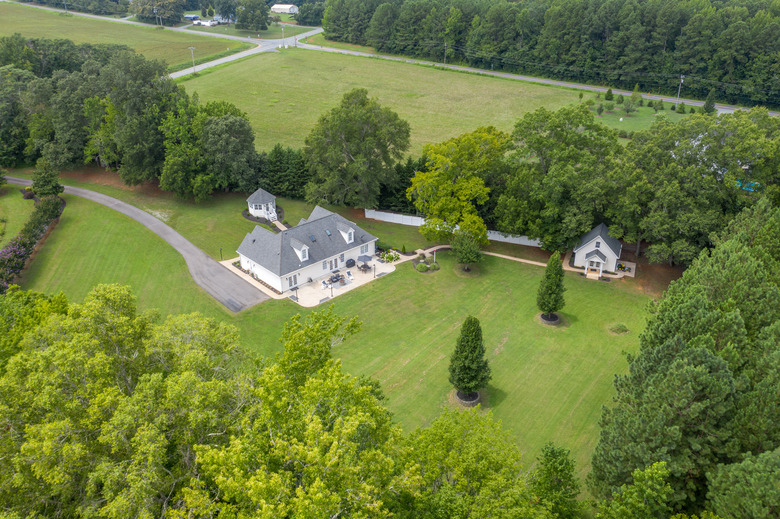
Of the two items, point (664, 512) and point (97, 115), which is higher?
point (97, 115)

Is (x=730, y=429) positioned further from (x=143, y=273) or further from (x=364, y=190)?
(x=143, y=273)

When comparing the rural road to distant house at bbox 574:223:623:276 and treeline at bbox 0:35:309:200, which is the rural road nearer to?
distant house at bbox 574:223:623:276

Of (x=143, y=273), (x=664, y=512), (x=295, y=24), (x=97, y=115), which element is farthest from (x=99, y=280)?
(x=295, y=24)

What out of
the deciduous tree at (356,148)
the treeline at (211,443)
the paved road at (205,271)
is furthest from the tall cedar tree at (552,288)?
the paved road at (205,271)

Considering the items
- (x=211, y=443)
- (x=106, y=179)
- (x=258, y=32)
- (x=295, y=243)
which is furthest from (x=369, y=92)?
(x=211, y=443)

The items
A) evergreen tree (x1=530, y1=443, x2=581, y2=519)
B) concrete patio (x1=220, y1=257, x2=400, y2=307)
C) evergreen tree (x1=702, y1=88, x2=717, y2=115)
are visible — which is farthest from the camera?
evergreen tree (x1=702, y1=88, x2=717, y2=115)

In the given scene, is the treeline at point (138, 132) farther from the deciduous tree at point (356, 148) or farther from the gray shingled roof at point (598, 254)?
the gray shingled roof at point (598, 254)

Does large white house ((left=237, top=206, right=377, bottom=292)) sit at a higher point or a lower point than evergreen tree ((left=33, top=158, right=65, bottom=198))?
lower

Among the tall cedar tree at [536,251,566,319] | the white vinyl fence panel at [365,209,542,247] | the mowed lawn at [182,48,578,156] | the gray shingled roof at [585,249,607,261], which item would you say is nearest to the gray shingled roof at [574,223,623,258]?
the gray shingled roof at [585,249,607,261]
